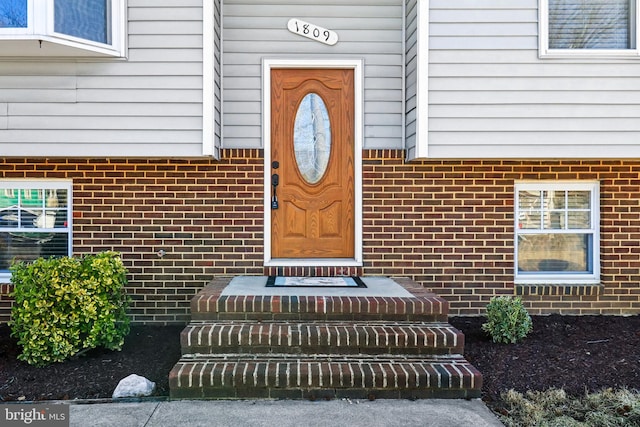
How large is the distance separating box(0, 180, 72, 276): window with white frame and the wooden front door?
2.18 m

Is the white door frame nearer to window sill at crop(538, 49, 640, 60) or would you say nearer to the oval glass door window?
the oval glass door window

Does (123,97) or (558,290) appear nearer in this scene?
(123,97)

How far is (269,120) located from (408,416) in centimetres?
324

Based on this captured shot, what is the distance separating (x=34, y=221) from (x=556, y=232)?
5486mm

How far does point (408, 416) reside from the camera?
317cm

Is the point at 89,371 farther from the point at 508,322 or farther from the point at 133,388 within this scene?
the point at 508,322

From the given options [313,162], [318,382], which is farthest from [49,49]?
[318,382]

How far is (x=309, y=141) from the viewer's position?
532 cm

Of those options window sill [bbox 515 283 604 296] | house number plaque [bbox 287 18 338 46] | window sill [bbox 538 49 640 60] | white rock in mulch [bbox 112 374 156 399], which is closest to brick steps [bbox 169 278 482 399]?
white rock in mulch [bbox 112 374 156 399]

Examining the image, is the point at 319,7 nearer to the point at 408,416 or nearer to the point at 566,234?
the point at 566,234

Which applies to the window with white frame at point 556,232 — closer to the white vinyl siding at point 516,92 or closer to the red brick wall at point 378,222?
the red brick wall at point 378,222

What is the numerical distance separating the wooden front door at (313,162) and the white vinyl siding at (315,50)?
0.20 metres

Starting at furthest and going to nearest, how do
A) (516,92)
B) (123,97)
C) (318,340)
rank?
(516,92) → (123,97) → (318,340)

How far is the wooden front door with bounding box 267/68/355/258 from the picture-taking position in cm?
529
